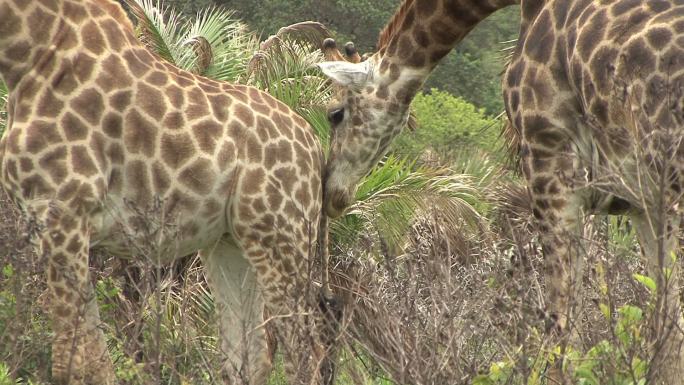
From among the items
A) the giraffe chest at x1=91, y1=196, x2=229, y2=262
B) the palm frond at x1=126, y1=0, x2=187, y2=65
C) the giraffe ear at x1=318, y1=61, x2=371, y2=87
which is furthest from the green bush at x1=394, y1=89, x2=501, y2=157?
the giraffe chest at x1=91, y1=196, x2=229, y2=262

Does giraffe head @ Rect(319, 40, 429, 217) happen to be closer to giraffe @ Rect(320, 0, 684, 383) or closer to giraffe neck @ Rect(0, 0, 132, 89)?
giraffe @ Rect(320, 0, 684, 383)

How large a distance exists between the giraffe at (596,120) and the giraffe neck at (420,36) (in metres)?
0.01

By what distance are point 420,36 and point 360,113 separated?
58 centimetres

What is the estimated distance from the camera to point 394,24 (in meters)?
7.09

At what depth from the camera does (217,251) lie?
6.82 m

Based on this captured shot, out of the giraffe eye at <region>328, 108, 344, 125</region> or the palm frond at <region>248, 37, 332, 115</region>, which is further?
the palm frond at <region>248, 37, 332, 115</region>

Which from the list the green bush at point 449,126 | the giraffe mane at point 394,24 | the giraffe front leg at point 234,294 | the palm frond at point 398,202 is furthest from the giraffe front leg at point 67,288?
the green bush at point 449,126

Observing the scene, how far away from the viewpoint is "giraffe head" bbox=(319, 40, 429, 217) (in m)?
7.03

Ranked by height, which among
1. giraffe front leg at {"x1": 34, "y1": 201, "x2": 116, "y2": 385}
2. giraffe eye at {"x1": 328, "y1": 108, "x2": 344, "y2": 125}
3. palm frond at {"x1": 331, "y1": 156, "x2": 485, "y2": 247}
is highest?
giraffe eye at {"x1": 328, "y1": 108, "x2": 344, "y2": 125}

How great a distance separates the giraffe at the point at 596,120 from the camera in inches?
176

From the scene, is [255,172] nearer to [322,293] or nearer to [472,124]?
[322,293]

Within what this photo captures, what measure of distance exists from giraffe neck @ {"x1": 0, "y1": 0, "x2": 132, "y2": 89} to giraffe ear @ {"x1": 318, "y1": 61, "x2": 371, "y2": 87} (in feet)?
4.98

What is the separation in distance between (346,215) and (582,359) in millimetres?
5831

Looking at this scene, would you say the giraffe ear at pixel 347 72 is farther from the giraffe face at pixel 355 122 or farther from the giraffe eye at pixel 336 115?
the giraffe eye at pixel 336 115
